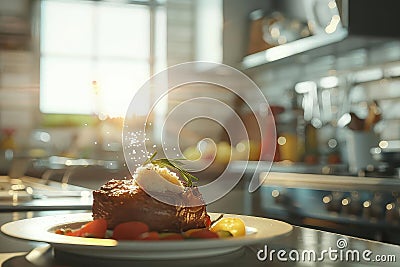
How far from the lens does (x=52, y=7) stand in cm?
446

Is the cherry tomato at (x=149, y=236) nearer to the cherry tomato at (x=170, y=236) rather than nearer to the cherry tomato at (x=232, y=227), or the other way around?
the cherry tomato at (x=170, y=236)

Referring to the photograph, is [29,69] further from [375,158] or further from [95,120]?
[375,158]

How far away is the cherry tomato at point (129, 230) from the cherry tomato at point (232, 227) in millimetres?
102

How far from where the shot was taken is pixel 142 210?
81cm

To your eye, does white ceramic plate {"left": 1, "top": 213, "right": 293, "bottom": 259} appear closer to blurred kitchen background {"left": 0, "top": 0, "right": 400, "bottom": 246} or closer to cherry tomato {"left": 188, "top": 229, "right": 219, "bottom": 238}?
cherry tomato {"left": 188, "top": 229, "right": 219, "bottom": 238}

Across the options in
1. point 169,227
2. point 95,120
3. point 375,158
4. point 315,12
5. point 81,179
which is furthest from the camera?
point 95,120

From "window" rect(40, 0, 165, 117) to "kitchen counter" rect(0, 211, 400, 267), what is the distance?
3727mm

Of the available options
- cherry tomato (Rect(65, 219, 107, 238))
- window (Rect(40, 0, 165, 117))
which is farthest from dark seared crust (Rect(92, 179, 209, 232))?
window (Rect(40, 0, 165, 117))

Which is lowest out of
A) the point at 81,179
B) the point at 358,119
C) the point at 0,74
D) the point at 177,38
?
the point at 81,179

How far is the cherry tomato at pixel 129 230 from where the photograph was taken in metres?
0.76

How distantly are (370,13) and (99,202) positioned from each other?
2089 millimetres

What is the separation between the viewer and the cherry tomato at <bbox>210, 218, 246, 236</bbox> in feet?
2.71

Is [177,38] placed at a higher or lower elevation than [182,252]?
higher

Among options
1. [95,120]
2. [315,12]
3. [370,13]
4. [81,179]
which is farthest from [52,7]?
[370,13]
